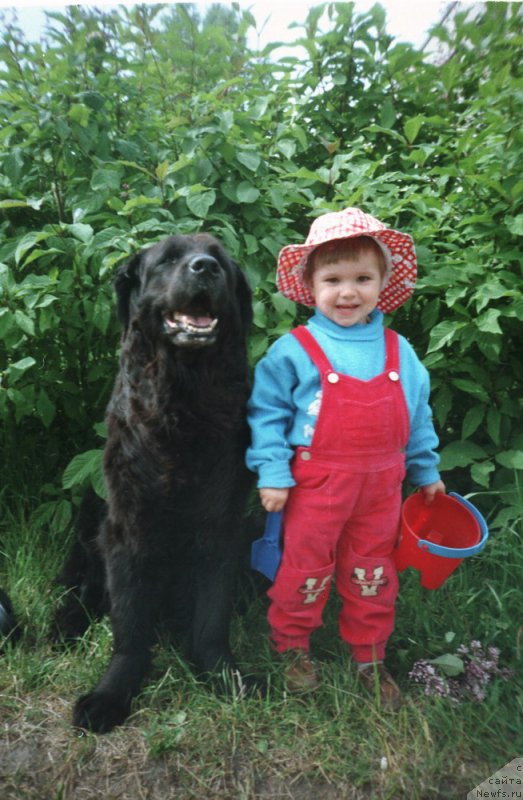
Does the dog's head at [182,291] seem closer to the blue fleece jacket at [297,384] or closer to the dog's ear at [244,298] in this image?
the dog's ear at [244,298]

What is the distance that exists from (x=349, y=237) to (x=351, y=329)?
27 cm

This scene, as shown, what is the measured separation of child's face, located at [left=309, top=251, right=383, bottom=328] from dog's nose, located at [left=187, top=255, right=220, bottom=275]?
0.35 meters

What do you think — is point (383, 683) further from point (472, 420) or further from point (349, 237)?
point (349, 237)

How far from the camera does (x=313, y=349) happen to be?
6.58 feet

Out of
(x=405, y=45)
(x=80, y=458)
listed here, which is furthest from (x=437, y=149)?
(x=80, y=458)

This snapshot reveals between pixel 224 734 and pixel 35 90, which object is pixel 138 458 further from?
pixel 35 90

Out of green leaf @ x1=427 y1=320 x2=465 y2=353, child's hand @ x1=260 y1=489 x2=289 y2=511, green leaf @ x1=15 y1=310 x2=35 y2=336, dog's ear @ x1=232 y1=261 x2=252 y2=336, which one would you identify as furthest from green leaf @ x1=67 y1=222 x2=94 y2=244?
green leaf @ x1=427 y1=320 x2=465 y2=353

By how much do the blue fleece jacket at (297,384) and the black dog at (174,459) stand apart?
0.09 meters

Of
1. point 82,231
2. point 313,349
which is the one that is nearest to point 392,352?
point 313,349

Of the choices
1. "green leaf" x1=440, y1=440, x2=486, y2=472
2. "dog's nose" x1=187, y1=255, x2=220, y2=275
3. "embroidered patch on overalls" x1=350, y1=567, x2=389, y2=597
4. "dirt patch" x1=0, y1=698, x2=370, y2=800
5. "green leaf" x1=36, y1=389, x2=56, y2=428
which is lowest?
"dirt patch" x1=0, y1=698, x2=370, y2=800

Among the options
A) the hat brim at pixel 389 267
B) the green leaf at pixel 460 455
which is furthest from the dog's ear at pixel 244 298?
the green leaf at pixel 460 455

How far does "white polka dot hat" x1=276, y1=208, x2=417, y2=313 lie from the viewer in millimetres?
1966

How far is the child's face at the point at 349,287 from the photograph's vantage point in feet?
6.55

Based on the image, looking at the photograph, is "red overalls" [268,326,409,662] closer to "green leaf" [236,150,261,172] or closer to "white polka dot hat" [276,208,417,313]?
"white polka dot hat" [276,208,417,313]
